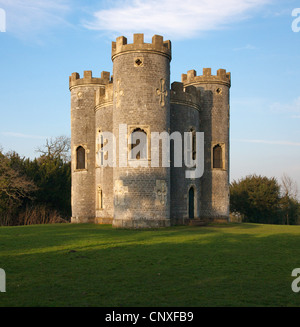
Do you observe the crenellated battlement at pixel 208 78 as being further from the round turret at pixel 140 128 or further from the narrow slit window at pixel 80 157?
the narrow slit window at pixel 80 157

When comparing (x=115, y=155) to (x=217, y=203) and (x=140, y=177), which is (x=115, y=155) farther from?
(x=217, y=203)

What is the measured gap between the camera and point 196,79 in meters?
28.5

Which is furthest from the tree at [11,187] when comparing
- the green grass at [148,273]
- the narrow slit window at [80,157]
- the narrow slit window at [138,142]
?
the green grass at [148,273]

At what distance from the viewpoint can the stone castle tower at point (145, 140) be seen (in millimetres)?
21734

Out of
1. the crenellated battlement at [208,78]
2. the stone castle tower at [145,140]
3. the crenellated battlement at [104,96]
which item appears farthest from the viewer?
the crenellated battlement at [208,78]

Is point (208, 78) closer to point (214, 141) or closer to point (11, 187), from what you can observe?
point (214, 141)

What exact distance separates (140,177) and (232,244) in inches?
322

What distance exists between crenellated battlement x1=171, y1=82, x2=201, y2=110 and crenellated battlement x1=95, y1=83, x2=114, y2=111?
4.42 m

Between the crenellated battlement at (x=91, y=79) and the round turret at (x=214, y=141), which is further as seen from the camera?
the crenellated battlement at (x=91, y=79)

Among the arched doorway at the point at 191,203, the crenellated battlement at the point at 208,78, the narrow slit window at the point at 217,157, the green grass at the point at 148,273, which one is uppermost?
the crenellated battlement at the point at 208,78

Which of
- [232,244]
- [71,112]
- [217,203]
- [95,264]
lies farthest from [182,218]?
[95,264]

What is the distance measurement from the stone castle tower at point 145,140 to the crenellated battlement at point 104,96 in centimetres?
7

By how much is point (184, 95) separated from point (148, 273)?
17.9m

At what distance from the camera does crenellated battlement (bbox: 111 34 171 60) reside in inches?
871
